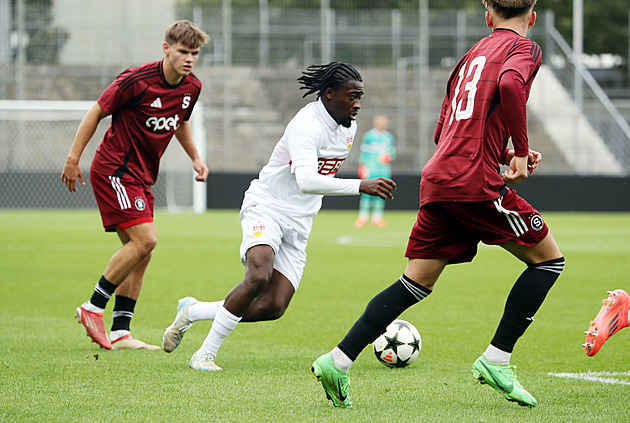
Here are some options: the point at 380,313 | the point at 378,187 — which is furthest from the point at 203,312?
the point at 378,187

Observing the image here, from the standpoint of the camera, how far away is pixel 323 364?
413 centimetres

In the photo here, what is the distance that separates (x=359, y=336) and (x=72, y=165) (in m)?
2.49

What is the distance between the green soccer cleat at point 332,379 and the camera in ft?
13.5

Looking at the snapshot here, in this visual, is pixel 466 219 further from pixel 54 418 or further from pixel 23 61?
pixel 23 61

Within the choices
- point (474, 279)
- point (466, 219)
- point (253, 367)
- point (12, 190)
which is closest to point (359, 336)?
point (466, 219)

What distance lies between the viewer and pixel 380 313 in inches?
167

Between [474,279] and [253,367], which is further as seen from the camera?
[474,279]

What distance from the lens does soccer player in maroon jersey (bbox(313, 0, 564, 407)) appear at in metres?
4.03

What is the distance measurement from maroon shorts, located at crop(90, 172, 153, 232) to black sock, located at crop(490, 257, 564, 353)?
2666 mm

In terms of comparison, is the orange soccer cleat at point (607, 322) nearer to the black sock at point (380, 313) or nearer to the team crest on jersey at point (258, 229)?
the black sock at point (380, 313)

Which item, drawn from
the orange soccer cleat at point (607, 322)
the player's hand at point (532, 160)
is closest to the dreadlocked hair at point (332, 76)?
the player's hand at point (532, 160)

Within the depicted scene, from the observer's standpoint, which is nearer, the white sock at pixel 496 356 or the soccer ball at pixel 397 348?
the white sock at pixel 496 356

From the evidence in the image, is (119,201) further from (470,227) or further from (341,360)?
(470,227)

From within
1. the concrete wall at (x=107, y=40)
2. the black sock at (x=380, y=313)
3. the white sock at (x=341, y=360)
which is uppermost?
the concrete wall at (x=107, y=40)
